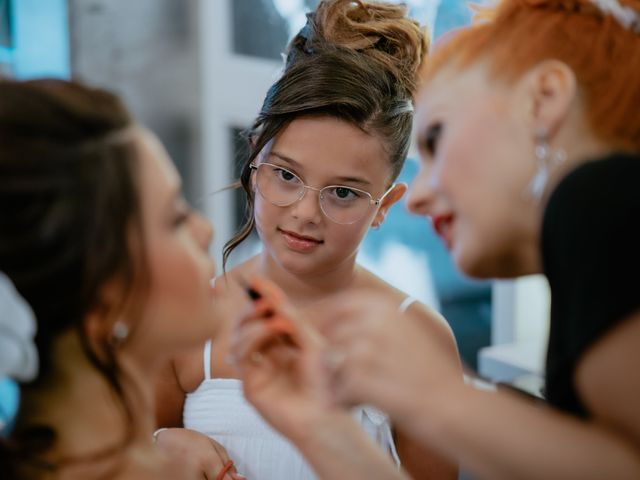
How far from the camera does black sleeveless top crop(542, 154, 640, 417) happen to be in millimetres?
667

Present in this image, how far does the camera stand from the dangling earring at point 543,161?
2.58 ft

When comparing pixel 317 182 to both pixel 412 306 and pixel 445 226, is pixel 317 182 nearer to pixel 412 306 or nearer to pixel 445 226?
pixel 412 306

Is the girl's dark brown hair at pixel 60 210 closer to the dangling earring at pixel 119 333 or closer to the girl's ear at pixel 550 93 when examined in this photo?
the dangling earring at pixel 119 333

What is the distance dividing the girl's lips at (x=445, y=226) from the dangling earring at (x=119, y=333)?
1.30 feet

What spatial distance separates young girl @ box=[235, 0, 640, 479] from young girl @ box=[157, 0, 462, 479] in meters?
0.44

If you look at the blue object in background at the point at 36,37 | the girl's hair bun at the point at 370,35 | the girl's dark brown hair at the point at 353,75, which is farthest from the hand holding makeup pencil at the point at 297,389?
the blue object in background at the point at 36,37

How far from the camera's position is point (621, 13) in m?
0.82

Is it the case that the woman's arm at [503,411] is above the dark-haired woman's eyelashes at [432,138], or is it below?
below

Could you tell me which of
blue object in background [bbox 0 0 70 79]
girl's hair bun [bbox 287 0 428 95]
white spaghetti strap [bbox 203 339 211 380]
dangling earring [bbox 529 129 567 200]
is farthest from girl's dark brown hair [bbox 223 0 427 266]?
blue object in background [bbox 0 0 70 79]

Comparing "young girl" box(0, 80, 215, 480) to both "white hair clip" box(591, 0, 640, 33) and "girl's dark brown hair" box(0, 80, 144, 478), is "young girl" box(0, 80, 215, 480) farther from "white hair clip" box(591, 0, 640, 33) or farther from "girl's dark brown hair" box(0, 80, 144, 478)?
"white hair clip" box(591, 0, 640, 33)

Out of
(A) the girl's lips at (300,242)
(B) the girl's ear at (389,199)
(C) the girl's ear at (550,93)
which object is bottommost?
(A) the girl's lips at (300,242)

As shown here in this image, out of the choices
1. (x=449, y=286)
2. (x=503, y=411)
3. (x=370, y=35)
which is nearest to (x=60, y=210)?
(x=503, y=411)

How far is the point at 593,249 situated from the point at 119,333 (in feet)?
1.77

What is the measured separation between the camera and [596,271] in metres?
0.68
